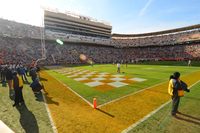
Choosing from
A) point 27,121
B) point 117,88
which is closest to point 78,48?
point 117,88

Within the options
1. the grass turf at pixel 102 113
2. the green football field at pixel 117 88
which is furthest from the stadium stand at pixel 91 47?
the grass turf at pixel 102 113

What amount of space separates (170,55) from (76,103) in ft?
202

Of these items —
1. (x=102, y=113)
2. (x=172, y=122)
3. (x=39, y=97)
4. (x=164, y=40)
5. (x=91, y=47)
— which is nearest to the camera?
(x=172, y=122)

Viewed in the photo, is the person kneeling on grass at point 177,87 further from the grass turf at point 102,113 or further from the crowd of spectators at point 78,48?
the crowd of spectators at point 78,48

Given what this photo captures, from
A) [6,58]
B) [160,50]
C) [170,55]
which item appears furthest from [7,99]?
[160,50]

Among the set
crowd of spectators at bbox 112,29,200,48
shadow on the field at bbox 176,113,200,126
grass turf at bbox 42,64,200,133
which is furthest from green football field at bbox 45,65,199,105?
crowd of spectators at bbox 112,29,200,48

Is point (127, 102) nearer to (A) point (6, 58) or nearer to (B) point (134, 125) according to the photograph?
(B) point (134, 125)

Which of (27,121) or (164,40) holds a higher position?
(164,40)

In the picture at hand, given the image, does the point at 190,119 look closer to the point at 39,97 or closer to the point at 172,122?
the point at 172,122

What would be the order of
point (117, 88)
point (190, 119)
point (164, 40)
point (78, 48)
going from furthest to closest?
point (164, 40)
point (78, 48)
point (117, 88)
point (190, 119)

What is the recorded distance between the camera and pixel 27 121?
6.44 meters

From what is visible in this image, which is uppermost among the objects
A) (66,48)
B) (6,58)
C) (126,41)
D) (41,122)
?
(126,41)

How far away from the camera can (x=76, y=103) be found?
8.77 metres

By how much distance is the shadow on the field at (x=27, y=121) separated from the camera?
18.9 ft
